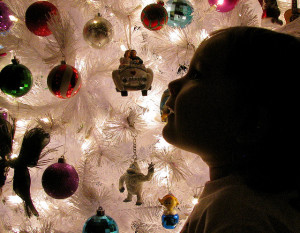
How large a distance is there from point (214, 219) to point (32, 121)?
72 centimetres

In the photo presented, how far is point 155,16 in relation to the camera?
2.63 feet

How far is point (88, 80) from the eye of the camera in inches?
35.4

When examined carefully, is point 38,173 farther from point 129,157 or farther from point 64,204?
point 129,157

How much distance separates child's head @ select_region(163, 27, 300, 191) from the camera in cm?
45

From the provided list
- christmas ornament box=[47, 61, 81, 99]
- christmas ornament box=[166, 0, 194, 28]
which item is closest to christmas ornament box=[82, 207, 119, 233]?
christmas ornament box=[47, 61, 81, 99]

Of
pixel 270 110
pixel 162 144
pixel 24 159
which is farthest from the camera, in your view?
pixel 162 144

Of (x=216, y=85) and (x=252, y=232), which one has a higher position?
(x=216, y=85)

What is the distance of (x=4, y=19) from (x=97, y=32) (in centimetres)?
28

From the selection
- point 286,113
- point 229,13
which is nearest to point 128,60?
point 229,13

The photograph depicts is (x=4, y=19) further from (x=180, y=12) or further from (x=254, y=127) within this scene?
(x=254, y=127)

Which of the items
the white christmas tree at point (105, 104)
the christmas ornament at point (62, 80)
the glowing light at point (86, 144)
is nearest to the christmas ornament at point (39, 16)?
the white christmas tree at point (105, 104)

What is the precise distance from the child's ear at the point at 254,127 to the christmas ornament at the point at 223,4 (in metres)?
0.51

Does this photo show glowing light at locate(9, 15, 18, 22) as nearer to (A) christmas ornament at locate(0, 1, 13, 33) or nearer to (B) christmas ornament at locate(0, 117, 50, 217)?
(A) christmas ornament at locate(0, 1, 13, 33)

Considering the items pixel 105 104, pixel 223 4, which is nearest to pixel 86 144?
pixel 105 104
